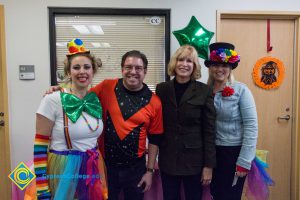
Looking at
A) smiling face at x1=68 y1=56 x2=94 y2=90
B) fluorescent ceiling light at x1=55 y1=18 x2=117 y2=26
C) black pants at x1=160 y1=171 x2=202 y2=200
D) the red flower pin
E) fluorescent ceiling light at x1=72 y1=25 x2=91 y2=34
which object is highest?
fluorescent ceiling light at x1=55 y1=18 x2=117 y2=26

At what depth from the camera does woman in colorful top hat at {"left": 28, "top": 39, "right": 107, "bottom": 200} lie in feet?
4.61

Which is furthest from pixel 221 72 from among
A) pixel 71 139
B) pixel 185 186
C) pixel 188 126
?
pixel 71 139

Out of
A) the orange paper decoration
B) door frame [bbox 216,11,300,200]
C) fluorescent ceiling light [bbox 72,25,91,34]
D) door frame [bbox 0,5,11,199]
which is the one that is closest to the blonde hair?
door frame [bbox 216,11,300,200]

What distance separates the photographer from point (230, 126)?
68.1 inches

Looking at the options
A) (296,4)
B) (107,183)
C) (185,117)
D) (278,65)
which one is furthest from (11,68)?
(296,4)

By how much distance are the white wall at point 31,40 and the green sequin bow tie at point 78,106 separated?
109cm

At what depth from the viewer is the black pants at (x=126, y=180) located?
1.61 meters

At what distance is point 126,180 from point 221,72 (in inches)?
36.9

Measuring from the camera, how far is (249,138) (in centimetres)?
169

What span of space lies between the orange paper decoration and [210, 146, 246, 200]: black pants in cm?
121

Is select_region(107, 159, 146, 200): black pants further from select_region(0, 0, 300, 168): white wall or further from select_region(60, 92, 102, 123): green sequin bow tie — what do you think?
select_region(0, 0, 300, 168): white wall

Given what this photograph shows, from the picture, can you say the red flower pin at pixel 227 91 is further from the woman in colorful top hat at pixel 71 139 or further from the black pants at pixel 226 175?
the woman in colorful top hat at pixel 71 139

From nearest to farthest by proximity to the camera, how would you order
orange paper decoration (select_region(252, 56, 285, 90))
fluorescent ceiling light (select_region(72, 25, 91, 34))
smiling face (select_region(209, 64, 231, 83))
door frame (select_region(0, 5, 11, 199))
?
smiling face (select_region(209, 64, 231, 83)), door frame (select_region(0, 5, 11, 199)), fluorescent ceiling light (select_region(72, 25, 91, 34)), orange paper decoration (select_region(252, 56, 285, 90))

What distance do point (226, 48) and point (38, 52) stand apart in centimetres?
166
